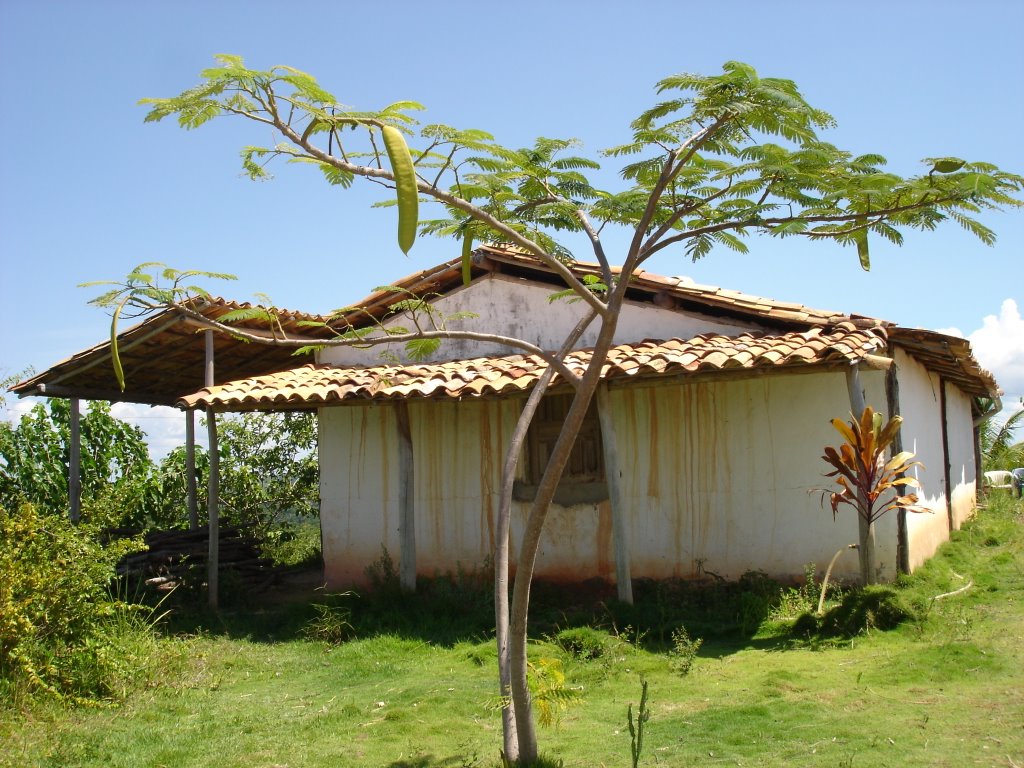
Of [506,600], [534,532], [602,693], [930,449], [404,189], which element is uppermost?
[404,189]

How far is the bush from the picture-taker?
246 inches

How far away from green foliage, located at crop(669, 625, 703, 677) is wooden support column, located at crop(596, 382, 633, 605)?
108 centimetres

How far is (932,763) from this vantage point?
4.66m

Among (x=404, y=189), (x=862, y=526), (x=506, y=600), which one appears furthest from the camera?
(x=862, y=526)

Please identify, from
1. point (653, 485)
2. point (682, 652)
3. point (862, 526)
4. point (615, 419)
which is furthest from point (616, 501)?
point (862, 526)

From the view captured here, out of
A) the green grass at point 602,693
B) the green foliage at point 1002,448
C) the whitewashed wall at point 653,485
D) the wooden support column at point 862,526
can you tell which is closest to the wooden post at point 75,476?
the green grass at point 602,693

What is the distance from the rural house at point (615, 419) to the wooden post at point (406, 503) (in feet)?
0.06

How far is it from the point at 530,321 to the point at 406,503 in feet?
8.44

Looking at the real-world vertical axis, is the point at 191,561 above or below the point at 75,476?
below

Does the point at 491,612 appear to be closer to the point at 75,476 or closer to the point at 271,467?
the point at 75,476

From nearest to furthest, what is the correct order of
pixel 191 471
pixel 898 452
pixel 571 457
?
pixel 898 452 → pixel 571 457 → pixel 191 471

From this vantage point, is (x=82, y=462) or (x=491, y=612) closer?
(x=491, y=612)

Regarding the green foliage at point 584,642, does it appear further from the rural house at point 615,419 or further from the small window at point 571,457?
the small window at point 571,457

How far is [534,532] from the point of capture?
4.51m
